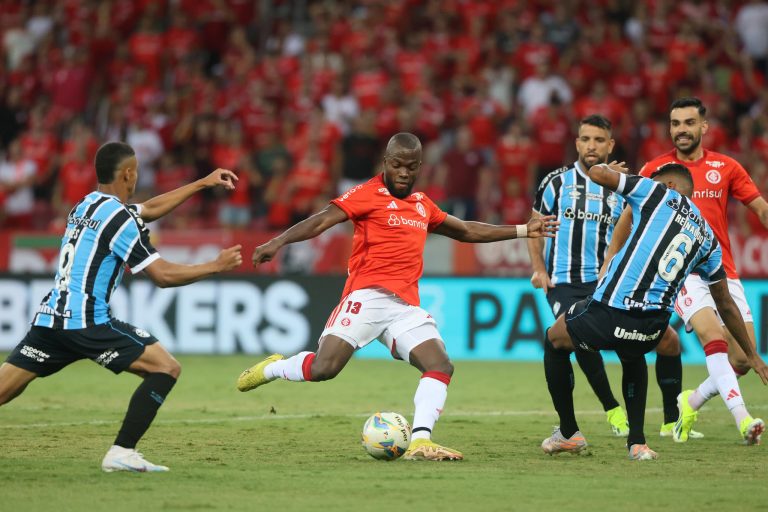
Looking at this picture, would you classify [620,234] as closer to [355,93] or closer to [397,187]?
[397,187]

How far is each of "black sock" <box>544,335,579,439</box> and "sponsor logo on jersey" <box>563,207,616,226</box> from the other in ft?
5.16

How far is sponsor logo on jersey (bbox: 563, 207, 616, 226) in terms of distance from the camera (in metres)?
10.2

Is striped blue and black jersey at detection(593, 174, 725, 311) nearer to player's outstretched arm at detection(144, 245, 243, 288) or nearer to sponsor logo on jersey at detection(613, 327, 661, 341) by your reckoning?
sponsor logo on jersey at detection(613, 327, 661, 341)

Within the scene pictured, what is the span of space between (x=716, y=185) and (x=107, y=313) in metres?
4.98

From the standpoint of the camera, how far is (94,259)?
25.4ft

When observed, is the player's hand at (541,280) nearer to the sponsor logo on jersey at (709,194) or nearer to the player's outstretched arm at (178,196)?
the sponsor logo on jersey at (709,194)

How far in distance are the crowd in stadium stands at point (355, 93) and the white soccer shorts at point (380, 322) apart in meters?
9.97

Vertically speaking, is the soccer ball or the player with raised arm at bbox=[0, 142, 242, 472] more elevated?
the player with raised arm at bbox=[0, 142, 242, 472]

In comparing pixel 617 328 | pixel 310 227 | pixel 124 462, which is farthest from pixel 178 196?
pixel 617 328

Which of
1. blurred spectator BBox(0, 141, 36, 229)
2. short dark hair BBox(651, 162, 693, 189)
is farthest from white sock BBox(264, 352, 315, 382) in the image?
blurred spectator BBox(0, 141, 36, 229)

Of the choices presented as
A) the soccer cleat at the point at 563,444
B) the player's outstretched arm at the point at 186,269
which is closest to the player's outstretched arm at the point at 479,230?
the soccer cleat at the point at 563,444

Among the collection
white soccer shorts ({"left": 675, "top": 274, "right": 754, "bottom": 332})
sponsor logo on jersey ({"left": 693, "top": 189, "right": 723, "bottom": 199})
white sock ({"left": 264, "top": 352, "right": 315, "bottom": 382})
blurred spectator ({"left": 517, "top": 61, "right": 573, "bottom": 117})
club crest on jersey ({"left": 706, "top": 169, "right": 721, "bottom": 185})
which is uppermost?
blurred spectator ({"left": 517, "top": 61, "right": 573, "bottom": 117})

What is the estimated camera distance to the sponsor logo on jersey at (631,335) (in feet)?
27.3

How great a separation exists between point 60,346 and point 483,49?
47.7 feet
